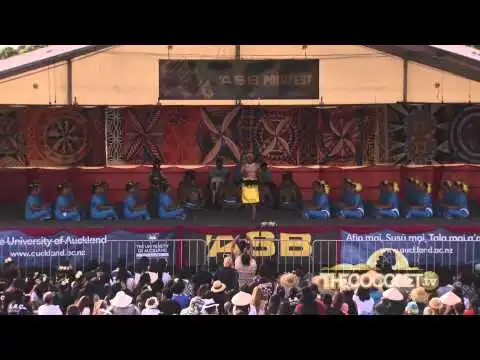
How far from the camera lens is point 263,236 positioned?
33.2 ft

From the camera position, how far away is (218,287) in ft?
31.5

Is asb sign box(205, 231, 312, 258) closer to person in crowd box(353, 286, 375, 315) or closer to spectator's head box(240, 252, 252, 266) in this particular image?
spectator's head box(240, 252, 252, 266)

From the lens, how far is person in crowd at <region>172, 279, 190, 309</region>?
9484mm

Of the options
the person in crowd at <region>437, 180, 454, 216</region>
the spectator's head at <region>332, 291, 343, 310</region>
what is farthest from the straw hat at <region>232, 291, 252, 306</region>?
the person in crowd at <region>437, 180, 454, 216</region>

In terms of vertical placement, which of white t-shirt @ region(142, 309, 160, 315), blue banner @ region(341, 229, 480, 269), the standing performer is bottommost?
white t-shirt @ region(142, 309, 160, 315)

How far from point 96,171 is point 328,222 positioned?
3887 mm

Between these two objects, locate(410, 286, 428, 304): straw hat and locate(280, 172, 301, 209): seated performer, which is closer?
locate(410, 286, 428, 304): straw hat

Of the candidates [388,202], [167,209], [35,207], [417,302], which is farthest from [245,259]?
[35,207]

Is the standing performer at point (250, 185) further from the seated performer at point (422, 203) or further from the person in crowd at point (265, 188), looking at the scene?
the seated performer at point (422, 203)

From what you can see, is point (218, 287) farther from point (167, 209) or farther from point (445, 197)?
point (445, 197)

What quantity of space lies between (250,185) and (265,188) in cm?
49

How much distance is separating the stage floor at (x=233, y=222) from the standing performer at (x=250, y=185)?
184 mm

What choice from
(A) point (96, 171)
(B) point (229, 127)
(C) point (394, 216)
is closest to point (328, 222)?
(C) point (394, 216)
